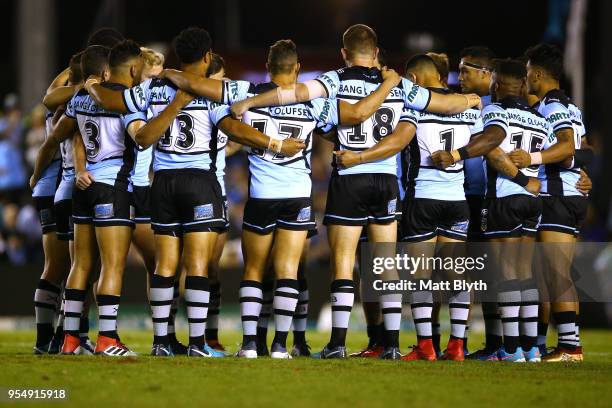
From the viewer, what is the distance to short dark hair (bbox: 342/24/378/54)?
Answer: 10.8 meters

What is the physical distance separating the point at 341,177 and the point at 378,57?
1.46 m

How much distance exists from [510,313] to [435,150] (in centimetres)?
Result: 164

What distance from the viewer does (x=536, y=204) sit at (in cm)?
1134

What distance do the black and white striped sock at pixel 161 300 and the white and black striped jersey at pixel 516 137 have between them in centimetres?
314

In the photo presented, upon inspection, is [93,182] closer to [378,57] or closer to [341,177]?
[341,177]

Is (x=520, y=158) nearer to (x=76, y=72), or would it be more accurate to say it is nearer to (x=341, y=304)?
(x=341, y=304)

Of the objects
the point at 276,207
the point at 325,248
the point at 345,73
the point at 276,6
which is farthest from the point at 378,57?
the point at 276,6

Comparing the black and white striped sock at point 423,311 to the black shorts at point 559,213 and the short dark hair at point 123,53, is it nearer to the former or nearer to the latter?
the black shorts at point 559,213

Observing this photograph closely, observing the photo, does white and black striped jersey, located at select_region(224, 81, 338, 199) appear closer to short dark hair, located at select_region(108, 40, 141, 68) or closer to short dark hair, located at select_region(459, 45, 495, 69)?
short dark hair, located at select_region(108, 40, 141, 68)

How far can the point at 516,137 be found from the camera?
11.3 meters

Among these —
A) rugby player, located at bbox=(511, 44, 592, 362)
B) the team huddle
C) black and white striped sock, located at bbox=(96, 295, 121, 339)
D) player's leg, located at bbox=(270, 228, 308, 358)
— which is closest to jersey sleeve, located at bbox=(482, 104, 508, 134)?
the team huddle

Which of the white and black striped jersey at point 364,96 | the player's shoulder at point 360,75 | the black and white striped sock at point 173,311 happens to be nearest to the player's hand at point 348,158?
the white and black striped jersey at point 364,96

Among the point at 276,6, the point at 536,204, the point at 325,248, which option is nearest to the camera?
the point at 536,204

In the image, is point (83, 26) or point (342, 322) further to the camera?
point (83, 26)
